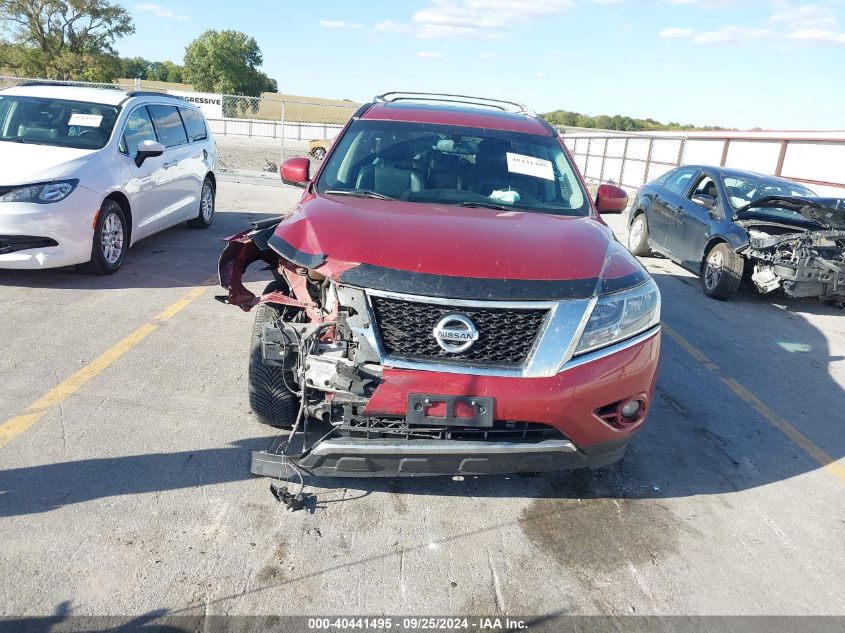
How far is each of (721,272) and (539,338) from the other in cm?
590

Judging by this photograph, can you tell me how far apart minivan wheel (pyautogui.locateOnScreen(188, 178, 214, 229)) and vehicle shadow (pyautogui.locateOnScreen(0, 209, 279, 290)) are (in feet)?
0.32

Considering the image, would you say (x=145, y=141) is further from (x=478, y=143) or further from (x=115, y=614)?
(x=115, y=614)

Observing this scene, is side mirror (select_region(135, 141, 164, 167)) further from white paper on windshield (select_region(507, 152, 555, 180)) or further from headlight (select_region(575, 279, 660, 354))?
headlight (select_region(575, 279, 660, 354))

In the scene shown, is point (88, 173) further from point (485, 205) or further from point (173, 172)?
point (485, 205)

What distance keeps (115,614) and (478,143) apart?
3.53 metres

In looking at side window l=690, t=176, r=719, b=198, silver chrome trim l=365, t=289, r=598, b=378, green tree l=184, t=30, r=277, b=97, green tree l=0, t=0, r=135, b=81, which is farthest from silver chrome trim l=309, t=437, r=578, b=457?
green tree l=184, t=30, r=277, b=97

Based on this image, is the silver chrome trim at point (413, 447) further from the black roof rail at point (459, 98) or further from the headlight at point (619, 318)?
the black roof rail at point (459, 98)

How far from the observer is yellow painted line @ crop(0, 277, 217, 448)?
370 centimetres

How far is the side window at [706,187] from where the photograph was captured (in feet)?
29.1

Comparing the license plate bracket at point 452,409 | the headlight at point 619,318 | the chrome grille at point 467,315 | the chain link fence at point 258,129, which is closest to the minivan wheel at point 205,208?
the chrome grille at point 467,315

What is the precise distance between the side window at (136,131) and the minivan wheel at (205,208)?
5.56 ft

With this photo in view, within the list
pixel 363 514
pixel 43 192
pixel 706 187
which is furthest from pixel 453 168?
Answer: pixel 706 187

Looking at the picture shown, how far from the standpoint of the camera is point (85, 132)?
23.1ft

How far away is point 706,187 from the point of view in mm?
9102
